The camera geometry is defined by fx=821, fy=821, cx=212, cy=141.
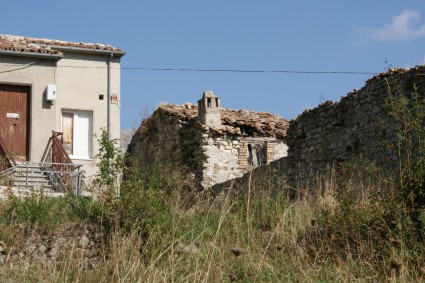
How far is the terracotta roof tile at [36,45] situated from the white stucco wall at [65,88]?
10.6 inches

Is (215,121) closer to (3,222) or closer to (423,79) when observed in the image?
(423,79)

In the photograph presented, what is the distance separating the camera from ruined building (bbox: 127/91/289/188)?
936 inches

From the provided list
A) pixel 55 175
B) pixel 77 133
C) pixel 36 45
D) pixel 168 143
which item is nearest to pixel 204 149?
pixel 168 143

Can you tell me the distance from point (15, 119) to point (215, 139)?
20.2 ft

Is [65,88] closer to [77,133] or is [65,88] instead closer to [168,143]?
[77,133]

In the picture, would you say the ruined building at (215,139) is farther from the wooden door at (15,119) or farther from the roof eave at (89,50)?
the wooden door at (15,119)

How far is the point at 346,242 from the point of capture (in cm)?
934

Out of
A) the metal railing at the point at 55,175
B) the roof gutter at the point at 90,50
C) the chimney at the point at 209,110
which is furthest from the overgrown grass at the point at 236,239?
the chimney at the point at 209,110

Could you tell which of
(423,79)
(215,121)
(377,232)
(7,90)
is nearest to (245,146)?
(215,121)

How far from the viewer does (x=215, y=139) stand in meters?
24.0

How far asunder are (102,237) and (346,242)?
3295 mm

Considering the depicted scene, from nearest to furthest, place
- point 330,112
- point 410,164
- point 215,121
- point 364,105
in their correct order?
point 410,164, point 364,105, point 330,112, point 215,121

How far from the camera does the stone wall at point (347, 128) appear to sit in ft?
48.1

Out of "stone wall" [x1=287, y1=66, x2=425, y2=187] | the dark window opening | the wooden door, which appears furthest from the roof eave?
"stone wall" [x1=287, y1=66, x2=425, y2=187]
